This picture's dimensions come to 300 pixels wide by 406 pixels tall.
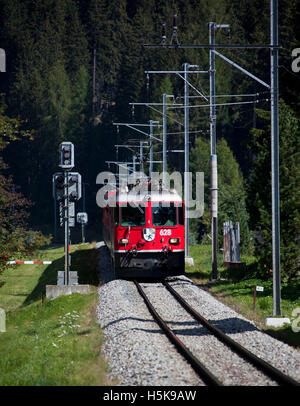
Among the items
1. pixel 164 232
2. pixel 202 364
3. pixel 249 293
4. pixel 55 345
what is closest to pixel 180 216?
pixel 164 232

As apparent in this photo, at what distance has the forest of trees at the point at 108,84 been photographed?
68.9m

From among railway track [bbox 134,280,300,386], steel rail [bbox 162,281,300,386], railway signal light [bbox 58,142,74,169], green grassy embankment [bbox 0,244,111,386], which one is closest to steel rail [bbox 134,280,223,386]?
railway track [bbox 134,280,300,386]

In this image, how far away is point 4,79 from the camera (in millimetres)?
118438

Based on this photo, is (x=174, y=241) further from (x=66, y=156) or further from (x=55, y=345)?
(x=55, y=345)

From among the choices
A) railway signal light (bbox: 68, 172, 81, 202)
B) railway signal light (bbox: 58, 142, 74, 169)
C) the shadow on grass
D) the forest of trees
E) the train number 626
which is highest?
the forest of trees

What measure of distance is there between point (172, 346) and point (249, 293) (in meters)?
7.38

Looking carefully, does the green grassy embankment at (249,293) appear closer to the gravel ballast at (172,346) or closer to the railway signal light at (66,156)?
the gravel ballast at (172,346)

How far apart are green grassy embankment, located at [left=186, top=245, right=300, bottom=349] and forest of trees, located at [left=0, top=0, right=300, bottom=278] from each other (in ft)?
40.8

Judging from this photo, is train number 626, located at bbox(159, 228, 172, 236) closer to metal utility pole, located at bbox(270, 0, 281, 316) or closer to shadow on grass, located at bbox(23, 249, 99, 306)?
shadow on grass, located at bbox(23, 249, 99, 306)

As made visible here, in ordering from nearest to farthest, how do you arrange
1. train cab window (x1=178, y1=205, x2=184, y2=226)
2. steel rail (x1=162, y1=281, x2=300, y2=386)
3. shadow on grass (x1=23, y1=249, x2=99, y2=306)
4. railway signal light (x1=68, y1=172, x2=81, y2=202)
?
steel rail (x1=162, y1=281, x2=300, y2=386), railway signal light (x1=68, y1=172, x2=81, y2=202), train cab window (x1=178, y1=205, x2=184, y2=226), shadow on grass (x1=23, y1=249, x2=99, y2=306)

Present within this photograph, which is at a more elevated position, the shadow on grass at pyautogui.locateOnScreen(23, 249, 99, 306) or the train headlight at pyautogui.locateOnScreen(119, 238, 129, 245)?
the train headlight at pyautogui.locateOnScreen(119, 238, 129, 245)

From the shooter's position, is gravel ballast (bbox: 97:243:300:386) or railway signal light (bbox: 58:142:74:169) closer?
gravel ballast (bbox: 97:243:300:386)

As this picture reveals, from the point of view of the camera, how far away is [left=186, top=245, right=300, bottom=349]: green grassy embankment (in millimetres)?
14679

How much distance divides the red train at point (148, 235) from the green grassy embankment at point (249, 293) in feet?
4.97
